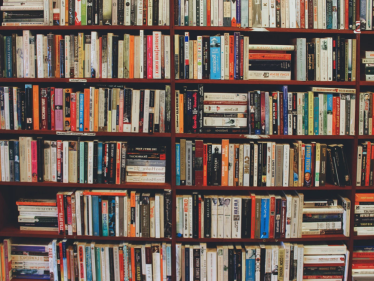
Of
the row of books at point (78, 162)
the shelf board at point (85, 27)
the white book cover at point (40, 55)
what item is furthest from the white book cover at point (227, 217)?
the white book cover at point (40, 55)

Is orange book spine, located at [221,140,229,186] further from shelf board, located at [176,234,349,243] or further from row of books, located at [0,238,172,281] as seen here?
row of books, located at [0,238,172,281]

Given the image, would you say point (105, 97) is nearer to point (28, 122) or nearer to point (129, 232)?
point (28, 122)

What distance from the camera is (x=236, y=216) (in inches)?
80.7

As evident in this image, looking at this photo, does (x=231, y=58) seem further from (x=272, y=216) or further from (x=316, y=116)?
(x=272, y=216)

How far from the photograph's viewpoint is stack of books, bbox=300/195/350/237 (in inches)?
81.4

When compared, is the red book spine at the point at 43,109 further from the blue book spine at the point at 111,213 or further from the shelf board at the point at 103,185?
the blue book spine at the point at 111,213

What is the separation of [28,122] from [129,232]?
978 mm

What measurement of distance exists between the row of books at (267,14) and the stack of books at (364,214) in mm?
1111

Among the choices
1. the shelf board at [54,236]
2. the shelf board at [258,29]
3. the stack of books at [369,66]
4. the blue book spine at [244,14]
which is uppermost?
the blue book spine at [244,14]

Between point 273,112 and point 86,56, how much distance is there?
1.26 metres

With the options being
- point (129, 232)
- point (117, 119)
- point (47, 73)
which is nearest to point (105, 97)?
point (117, 119)

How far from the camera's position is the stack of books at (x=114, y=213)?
2.04 metres

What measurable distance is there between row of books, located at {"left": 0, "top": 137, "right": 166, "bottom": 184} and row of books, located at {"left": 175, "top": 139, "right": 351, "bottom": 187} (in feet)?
0.64

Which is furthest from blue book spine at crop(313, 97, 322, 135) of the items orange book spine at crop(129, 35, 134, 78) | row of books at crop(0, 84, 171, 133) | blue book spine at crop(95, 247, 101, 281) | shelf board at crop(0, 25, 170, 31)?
blue book spine at crop(95, 247, 101, 281)
